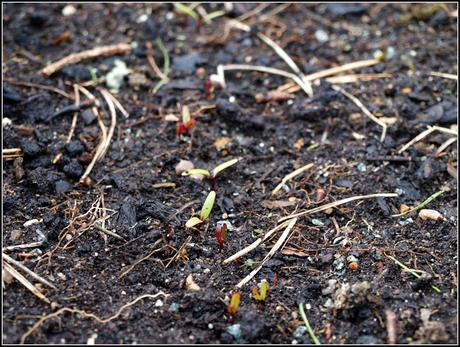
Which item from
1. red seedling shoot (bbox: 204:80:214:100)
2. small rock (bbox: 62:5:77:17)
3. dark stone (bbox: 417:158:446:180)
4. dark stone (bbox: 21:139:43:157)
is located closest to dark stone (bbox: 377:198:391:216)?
dark stone (bbox: 417:158:446:180)

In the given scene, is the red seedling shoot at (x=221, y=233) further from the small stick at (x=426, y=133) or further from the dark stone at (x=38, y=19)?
the dark stone at (x=38, y=19)

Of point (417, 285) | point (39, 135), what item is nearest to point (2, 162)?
point (39, 135)

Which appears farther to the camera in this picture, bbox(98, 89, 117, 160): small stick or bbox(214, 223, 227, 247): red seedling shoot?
bbox(98, 89, 117, 160): small stick

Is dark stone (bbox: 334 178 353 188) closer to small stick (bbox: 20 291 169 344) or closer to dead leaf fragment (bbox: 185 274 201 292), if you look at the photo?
dead leaf fragment (bbox: 185 274 201 292)

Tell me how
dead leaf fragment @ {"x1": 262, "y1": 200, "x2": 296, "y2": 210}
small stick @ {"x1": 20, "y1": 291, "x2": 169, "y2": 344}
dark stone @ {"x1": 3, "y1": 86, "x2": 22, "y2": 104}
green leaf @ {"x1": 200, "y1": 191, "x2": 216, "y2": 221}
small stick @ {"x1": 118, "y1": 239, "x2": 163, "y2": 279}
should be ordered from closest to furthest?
small stick @ {"x1": 20, "y1": 291, "x2": 169, "y2": 344}
small stick @ {"x1": 118, "y1": 239, "x2": 163, "y2": 279}
green leaf @ {"x1": 200, "y1": 191, "x2": 216, "y2": 221}
dead leaf fragment @ {"x1": 262, "y1": 200, "x2": 296, "y2": 210}
dark stone @ {"x1": 3, "y1": 86, "x2": 22, "y2": 104}

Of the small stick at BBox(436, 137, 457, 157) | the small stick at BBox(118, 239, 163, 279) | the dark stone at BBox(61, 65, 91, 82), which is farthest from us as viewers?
the dark stone at BBox(61, 65, 91, 82)

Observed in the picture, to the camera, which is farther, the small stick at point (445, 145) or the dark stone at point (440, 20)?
the dark stone at point (440, 20)

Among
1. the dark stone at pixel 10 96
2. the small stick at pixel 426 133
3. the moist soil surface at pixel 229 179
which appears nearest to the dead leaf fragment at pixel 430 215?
the moist soil surface at pixel 229 179
